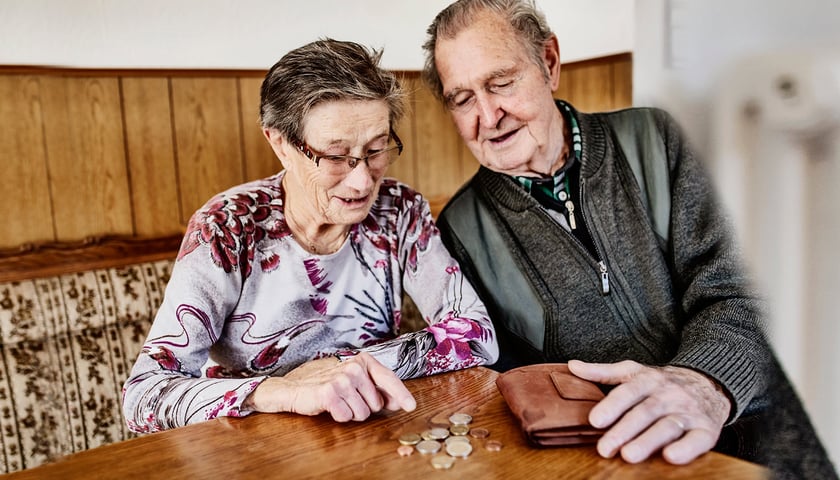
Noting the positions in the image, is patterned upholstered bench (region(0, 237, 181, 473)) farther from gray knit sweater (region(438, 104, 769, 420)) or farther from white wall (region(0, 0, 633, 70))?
gray knit sweater (region(438, 104, 769, 420))

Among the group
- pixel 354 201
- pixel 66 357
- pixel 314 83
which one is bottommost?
pixel 66 357

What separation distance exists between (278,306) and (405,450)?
21.7 inches

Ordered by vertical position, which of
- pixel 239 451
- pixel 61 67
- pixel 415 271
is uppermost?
pixel 61 67

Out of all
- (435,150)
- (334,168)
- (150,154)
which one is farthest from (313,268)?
(435,150)

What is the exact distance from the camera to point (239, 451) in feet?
2.71

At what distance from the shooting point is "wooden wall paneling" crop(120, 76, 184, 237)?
6.39ft

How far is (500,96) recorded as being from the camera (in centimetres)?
144

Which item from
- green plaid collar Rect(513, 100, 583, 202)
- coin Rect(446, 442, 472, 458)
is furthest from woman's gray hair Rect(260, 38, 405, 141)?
coin Rect(446, 442, 472, 458)

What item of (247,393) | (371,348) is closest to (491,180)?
(371,348)

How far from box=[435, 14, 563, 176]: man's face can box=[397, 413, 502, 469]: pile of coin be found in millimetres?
747

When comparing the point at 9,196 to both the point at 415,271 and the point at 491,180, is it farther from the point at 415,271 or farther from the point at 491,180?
the point at 491,180

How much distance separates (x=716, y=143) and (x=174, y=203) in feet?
6.88

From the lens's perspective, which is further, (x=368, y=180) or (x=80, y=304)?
(x=80, y=304)

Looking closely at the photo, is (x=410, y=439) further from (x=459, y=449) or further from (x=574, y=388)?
(x=574, y=388)
